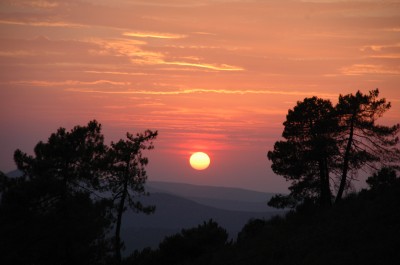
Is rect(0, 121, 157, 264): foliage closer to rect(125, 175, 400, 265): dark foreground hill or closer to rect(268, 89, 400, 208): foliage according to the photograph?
rect(125, 175, 400, 265): dark foreground hill

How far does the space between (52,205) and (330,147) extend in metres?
21.1

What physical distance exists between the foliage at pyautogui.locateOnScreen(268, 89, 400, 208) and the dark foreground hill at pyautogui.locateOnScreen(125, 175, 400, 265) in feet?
20.8

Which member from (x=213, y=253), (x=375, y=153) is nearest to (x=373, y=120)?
(x=375, y=153)

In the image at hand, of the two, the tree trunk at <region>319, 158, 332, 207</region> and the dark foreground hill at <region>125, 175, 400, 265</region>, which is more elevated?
the tree trunk at <region>319, 158, 332, 207</region>

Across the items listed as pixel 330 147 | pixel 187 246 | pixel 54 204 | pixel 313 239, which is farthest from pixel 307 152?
pixel 54 204

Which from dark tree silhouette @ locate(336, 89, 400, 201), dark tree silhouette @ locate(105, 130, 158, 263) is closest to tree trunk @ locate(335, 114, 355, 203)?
dark tree silhouette @ locate(336, 89, 400, 201)

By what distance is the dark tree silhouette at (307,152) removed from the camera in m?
36.8

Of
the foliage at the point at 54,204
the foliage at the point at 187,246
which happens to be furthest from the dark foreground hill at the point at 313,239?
the foliage at the point at 54,204

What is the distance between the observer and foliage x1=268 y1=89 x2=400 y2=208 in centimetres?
3678

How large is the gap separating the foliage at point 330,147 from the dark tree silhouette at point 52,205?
628 inches

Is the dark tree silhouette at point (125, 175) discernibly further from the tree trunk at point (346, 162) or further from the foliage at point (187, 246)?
the tree trunk at point (346, 162)

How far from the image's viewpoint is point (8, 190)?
31.4 m

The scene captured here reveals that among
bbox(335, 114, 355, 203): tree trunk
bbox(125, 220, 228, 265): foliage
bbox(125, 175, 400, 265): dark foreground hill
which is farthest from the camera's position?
bbox(335, 114, 355, 203): tree trunk

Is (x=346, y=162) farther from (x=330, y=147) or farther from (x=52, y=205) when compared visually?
(x=52, y=205)
